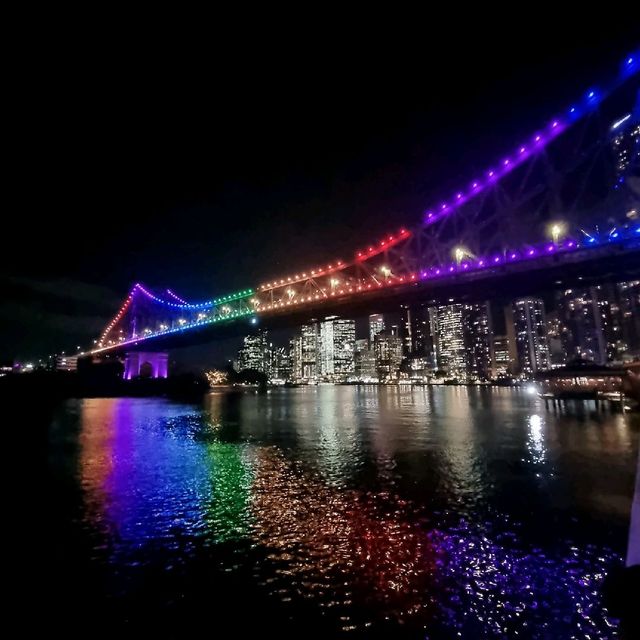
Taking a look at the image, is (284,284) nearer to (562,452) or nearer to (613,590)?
(562,452)

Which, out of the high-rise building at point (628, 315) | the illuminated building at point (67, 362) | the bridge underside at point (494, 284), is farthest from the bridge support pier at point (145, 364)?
the high-rise building at point (628, 315)

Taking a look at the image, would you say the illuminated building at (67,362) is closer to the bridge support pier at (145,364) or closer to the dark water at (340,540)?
the bridge support pier at (145,364)

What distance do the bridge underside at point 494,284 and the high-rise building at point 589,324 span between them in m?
84.6

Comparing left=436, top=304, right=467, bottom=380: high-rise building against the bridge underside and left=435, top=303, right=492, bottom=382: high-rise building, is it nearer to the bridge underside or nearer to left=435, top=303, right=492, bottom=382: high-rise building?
left=435, top=303, right=492, bottom=382: high-rise building

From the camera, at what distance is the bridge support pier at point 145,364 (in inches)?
3233

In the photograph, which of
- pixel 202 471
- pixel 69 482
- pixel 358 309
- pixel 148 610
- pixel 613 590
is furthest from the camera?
pixel 358 309

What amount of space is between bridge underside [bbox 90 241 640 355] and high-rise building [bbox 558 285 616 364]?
84.6m

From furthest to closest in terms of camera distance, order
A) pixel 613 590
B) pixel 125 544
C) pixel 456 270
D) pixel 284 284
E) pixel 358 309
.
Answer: pixel 284 284 < pixel 358 309 < pixel 456 270 < pixel 125 544 < pixel 613 590

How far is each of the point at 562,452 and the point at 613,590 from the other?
18.5m

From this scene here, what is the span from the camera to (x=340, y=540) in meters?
8.88

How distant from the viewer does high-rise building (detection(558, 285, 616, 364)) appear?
113688 millimetres

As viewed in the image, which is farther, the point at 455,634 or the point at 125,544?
the point at 125,544

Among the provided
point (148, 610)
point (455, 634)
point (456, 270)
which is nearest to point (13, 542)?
point (148, 610)

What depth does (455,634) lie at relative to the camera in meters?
5.82
